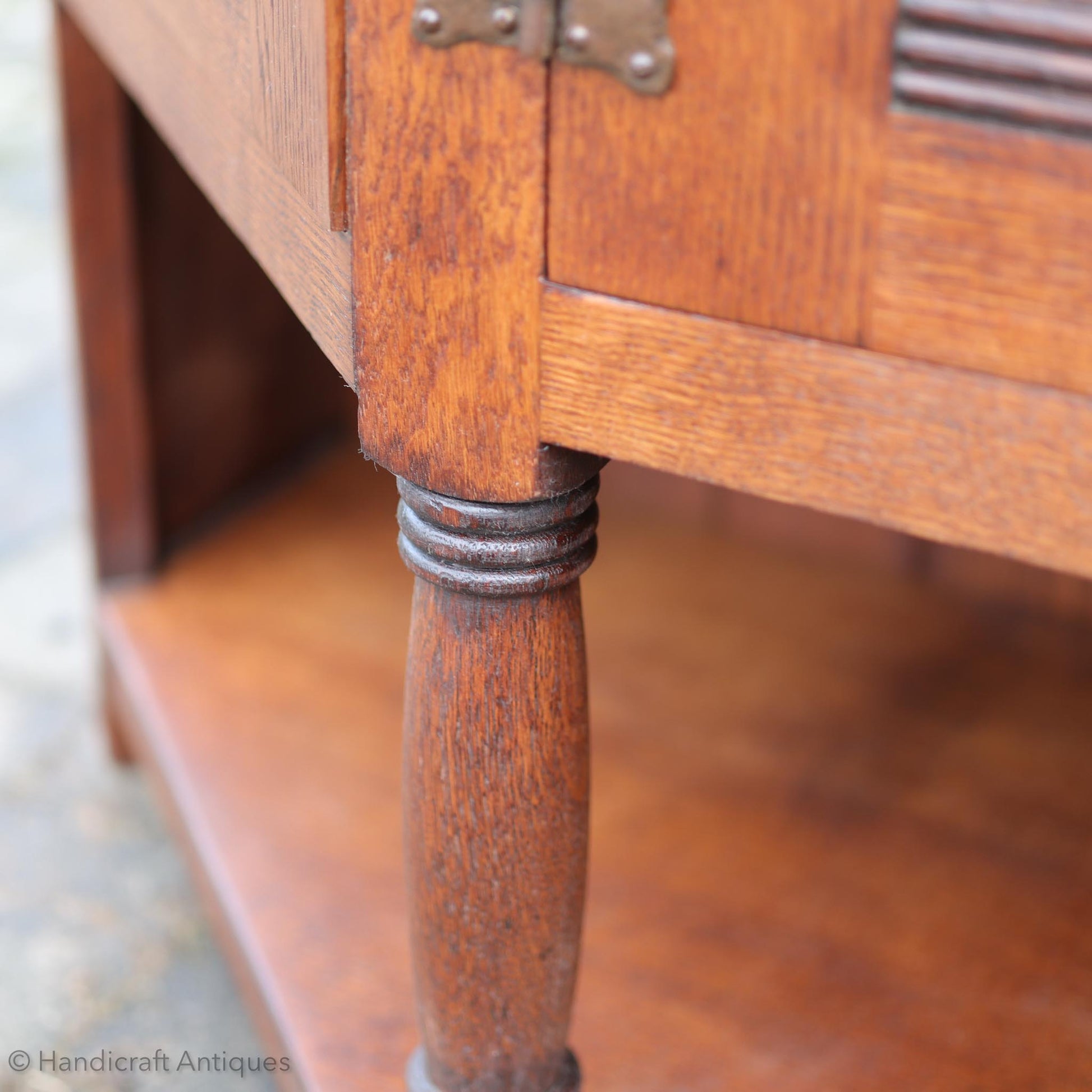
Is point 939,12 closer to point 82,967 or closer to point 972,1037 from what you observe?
point 972,1037

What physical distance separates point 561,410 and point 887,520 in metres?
0.09

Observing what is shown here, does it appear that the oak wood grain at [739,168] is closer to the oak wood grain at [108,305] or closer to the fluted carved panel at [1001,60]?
the fluted carved panel at [1001,60]

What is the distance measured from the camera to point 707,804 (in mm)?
959

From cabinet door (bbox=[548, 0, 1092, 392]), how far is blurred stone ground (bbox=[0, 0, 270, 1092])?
708 millimetres

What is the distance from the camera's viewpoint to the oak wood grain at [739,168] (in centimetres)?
34

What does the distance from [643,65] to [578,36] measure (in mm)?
17

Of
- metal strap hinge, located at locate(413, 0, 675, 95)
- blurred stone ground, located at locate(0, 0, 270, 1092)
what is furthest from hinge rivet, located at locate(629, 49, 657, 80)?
blurred stone ground, located at locate(0, 0, 270, 1092)

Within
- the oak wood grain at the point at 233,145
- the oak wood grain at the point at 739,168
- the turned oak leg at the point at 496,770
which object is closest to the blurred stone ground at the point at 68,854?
the turned oak leg at the point at 496,770

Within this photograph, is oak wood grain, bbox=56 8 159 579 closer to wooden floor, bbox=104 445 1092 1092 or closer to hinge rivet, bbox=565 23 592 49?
wooden floor, bbox=104 445 1092 1092

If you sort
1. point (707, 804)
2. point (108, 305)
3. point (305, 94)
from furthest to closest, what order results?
1. point (108, 305)
2. point (707, 804)
3. point (305, 94)

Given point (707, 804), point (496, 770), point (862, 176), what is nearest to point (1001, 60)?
point (862, 176)

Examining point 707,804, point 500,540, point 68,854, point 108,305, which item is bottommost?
point 68,854

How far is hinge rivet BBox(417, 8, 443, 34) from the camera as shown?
38 cm

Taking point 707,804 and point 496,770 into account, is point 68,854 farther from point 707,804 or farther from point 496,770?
point 496,770
